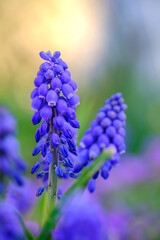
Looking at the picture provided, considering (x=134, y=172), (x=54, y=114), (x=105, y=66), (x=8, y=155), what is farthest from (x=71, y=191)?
(x=105, y=66)

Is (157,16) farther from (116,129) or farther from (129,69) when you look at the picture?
(116,129)

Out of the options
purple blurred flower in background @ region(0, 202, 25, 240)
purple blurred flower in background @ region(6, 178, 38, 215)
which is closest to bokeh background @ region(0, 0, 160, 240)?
purple blurred flower in background @ region(6, 178, 38, 215)

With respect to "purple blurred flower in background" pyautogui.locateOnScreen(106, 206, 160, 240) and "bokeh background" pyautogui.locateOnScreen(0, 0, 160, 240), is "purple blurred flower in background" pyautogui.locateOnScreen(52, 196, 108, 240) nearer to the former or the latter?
"purple blurred flower in background" pyautogui.locateOnScreen(106, 206, 160, 240)

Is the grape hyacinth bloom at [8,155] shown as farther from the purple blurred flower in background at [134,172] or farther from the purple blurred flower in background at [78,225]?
the purple blurred flower in background at [134,172]

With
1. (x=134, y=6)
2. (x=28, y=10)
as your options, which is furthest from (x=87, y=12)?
(x=28, y=10)

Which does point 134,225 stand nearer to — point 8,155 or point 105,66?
point 8,155

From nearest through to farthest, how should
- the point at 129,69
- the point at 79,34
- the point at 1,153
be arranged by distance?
the point at 1,153 < the point at 129,69 < the point at 79,34

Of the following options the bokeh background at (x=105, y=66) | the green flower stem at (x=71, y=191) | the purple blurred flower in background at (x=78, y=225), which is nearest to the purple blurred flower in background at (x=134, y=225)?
the bokeh background at (x=105, y=66)
